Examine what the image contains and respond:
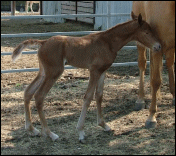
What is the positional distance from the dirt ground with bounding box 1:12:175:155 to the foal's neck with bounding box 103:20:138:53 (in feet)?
3.04

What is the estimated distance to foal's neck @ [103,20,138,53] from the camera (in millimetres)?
4012

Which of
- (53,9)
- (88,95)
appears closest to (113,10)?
(53,9)

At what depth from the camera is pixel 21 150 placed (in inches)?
143

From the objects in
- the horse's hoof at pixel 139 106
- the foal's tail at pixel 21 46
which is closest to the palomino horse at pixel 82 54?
the foal's tail at pixel 21 46

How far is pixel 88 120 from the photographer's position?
4.57m

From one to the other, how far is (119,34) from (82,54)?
44 cm

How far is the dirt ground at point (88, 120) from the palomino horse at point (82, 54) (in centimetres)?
21

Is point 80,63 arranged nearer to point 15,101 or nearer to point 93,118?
point 93,118

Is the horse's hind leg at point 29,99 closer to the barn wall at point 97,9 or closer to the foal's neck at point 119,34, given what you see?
the foal's neck at point 119,34

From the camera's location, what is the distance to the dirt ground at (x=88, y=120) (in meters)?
3.70

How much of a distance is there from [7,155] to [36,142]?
1.29 feet

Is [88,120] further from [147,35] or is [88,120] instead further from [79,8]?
[79,8]

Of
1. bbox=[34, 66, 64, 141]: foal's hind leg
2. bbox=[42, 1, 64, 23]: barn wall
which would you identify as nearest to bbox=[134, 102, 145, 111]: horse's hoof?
bbox=[34, 66, 64, 141]: foal's hind leg

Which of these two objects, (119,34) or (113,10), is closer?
(119,34)
